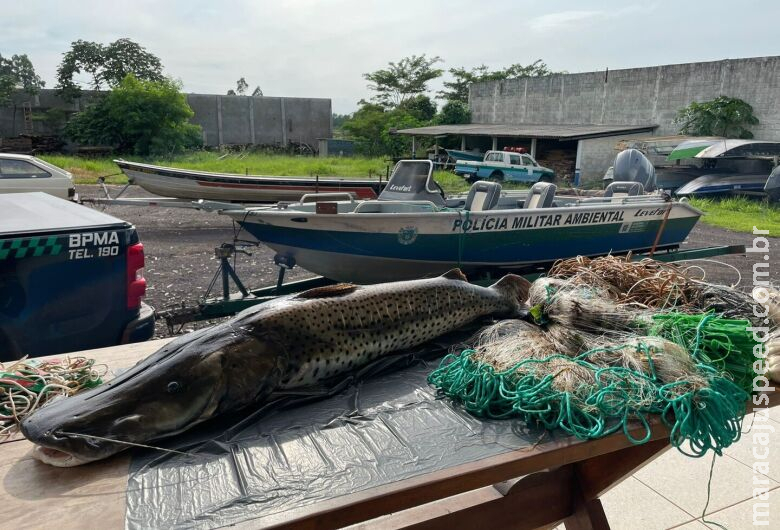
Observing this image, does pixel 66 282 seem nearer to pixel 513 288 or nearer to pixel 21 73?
pixel 513 288

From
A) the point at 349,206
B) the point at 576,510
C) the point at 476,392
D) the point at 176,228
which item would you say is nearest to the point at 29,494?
the point at 476,392

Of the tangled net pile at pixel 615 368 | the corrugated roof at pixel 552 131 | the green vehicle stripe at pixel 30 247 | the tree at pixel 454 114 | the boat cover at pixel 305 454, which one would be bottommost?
the boat cover at pixel 305 454

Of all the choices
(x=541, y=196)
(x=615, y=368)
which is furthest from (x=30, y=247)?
(x=541, y=196)

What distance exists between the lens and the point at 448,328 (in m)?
3.11

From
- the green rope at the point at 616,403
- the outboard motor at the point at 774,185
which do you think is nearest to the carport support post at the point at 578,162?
the outboard motor at the point at 774,185

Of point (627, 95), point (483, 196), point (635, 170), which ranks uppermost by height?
point (627, 95)

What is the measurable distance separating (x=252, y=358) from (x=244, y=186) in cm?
1147

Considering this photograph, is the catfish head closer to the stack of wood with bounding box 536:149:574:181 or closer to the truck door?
the truck door

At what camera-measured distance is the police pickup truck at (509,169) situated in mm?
21781

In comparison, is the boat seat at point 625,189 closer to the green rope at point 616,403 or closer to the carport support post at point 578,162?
the green rope at point 616,403

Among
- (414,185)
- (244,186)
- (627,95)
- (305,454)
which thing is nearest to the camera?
(305,454)

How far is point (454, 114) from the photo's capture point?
34.8 meters

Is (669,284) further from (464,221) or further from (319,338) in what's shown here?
(464,221)

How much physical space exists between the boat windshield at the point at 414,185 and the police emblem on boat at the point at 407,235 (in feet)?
6.07
